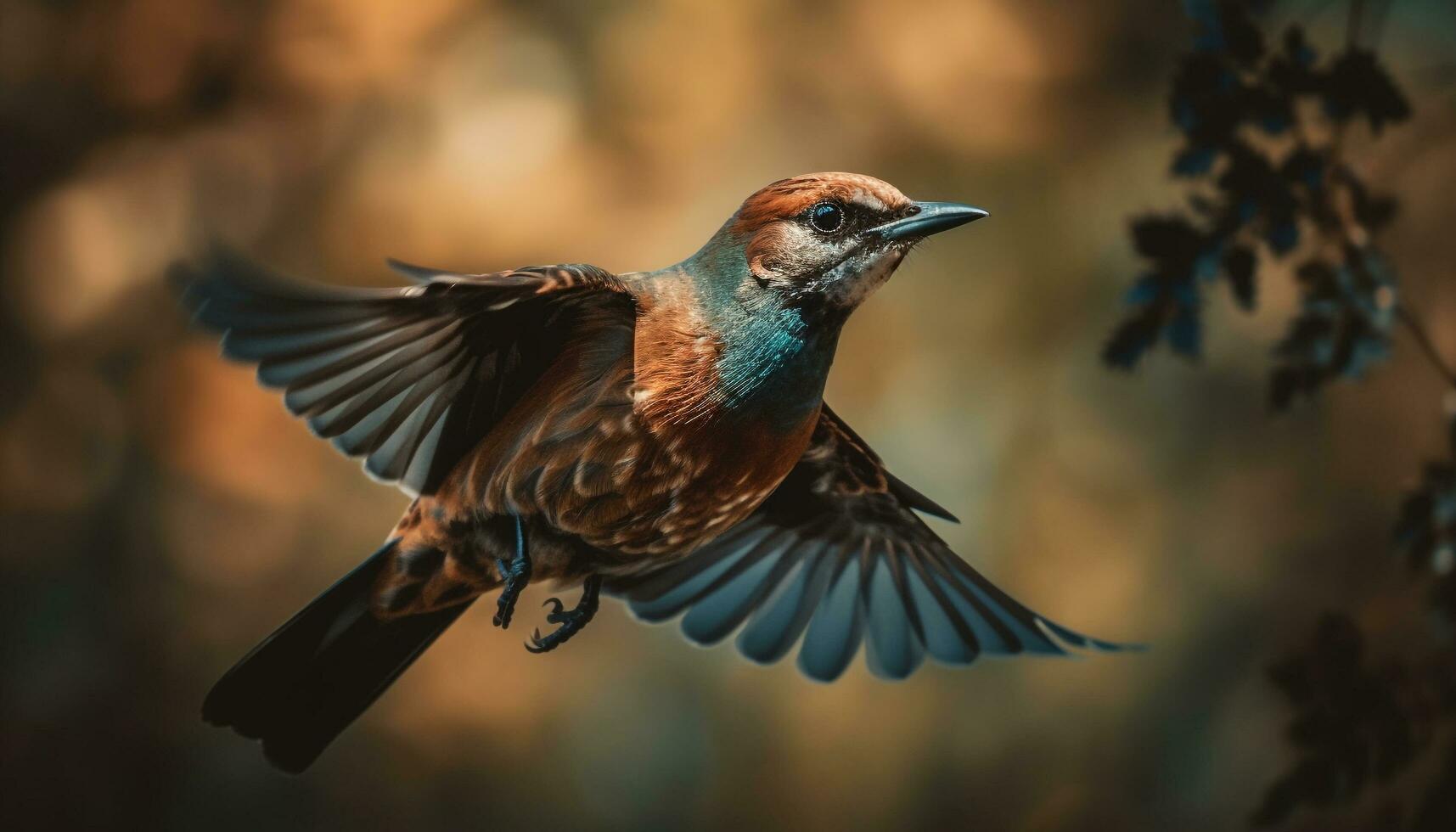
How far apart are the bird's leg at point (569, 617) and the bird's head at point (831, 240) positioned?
1.24 feet

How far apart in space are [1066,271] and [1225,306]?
389mm

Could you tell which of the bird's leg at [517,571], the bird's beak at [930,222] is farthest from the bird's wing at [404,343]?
the bird's beak at [930,222]

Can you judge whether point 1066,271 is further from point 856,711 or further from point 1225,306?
point 856,711

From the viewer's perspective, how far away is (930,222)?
44.4 inches

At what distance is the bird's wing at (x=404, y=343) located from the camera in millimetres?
1108

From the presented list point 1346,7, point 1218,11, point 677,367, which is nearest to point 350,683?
point 677,367

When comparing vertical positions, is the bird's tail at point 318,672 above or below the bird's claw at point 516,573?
below

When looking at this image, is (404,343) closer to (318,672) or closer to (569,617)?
(569,617)

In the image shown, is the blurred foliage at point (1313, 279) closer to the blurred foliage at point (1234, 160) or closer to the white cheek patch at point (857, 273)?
the blurred foliage at point (1234, 160)

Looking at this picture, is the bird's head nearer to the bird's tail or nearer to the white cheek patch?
the white cheek patch

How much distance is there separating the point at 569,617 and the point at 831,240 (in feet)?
1.54

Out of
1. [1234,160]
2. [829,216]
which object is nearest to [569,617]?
[829,216]

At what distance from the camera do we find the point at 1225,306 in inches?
128

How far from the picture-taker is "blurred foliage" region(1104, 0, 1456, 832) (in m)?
1.64
